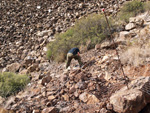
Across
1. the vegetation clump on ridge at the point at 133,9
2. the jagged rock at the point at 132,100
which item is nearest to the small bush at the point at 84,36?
the vegetation clump on ridge at the point at 133,9

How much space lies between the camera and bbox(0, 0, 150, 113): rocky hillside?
10.8ft

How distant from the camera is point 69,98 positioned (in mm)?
3793

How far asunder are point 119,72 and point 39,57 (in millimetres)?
7019

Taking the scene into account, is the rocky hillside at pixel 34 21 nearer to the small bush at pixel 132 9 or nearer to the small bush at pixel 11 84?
the small bush at pixel 132 9

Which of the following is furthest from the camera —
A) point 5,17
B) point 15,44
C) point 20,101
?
point 5,17

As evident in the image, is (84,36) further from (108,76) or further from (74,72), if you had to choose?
(108,76)

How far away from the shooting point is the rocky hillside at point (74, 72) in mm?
3299

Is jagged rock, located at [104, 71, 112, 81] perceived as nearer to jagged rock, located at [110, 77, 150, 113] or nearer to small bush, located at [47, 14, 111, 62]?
jagged rock, located at [110, 77, 150, 113]

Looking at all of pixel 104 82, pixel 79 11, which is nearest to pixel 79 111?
pixel 104 82

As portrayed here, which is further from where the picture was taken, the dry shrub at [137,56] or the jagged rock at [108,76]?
the dry shrub at [137,56]

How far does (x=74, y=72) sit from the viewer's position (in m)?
4.71

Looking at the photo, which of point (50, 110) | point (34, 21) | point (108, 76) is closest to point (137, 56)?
point (108, 76)

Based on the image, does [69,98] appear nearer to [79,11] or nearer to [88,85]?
[88,85]

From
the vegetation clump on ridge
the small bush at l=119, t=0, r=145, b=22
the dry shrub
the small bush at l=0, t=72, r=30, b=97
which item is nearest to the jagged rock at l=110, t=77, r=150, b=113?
the dry shrub
